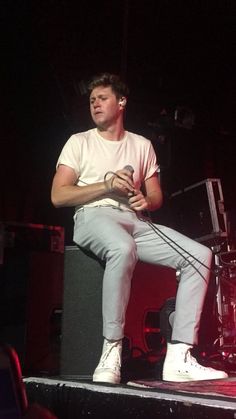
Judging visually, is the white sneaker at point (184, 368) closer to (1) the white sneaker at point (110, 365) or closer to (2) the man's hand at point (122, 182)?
(1) the white sneaker at point (110, 365)

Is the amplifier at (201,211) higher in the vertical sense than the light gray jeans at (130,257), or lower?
higher

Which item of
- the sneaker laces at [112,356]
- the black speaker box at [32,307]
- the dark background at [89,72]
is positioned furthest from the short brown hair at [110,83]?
the dark background at [89,72]

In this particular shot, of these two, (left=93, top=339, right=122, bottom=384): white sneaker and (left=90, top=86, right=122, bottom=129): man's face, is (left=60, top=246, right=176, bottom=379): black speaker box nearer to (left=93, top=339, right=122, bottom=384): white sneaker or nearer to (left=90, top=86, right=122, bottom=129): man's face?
(left=93, top=339, right=122, bottom=384): white sneaker

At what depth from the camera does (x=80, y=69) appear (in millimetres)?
5109

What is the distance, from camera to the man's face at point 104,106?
9.22 feet

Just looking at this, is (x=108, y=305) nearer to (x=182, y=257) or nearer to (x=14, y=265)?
(x=182, y=257)

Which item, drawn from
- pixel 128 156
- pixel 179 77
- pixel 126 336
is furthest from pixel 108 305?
pixel 179 77

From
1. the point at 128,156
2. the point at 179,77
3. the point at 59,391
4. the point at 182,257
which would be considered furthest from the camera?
the point at 179,77

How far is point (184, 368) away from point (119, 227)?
705 mm

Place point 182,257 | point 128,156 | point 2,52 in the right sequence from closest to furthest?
1. point 182,257
2. point 128,156
3. point 2,52

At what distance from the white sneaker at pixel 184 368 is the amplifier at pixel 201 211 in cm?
159

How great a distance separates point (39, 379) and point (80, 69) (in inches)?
138

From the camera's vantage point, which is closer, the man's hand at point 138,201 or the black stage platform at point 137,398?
the black stage platform at point 137,398

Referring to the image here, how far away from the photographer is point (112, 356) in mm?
2291
